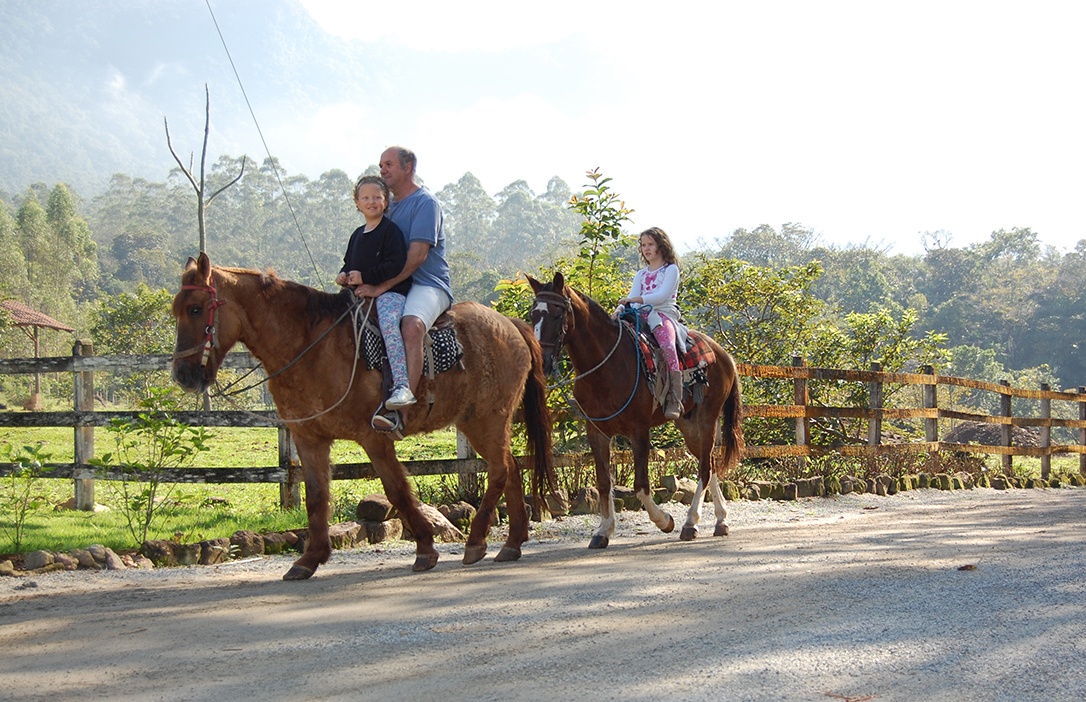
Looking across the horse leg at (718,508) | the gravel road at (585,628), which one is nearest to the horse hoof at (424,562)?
the gravel road at (585,628)

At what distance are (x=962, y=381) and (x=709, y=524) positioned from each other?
8001 mm

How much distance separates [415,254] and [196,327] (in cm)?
143

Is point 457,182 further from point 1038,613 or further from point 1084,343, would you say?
point 1038,613

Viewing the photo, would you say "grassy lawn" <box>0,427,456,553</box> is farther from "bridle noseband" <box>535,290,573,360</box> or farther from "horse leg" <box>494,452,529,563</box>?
"bridle noseband" <box>535,290,573,360</box>

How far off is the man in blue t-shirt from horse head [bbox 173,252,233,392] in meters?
0.97

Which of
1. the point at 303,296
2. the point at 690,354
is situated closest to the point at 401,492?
the point at 303,296

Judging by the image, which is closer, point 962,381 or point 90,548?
point 90,548

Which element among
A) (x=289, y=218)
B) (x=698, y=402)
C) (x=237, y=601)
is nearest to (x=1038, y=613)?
(x=237, y=601)

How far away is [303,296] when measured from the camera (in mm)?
6102

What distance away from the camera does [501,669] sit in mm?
3410

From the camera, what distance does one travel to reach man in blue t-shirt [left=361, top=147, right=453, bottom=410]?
6.00 metres

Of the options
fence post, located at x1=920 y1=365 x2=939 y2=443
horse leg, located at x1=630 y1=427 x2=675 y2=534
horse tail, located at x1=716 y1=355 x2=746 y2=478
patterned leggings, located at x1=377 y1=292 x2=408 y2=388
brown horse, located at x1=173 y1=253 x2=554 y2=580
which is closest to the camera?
brown horse, located at x1=173 y1=253 x2=554 y2=580

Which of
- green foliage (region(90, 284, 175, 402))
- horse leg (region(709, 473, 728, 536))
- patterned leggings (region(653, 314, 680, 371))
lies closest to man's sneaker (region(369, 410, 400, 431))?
patterned leggings (region(653, 314, 680, 371))

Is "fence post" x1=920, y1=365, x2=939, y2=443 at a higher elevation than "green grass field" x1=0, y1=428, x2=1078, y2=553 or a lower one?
higher
